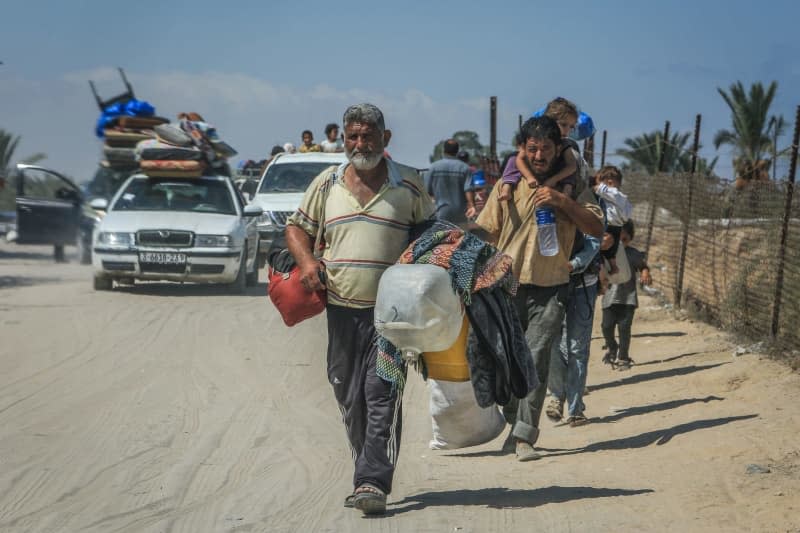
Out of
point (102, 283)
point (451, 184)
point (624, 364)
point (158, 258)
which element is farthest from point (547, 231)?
point (102, 283)

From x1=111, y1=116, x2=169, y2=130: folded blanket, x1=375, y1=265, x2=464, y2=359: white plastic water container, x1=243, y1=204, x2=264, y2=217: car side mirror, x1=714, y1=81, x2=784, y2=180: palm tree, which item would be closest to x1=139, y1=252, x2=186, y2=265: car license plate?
x1=243, y1=204, x2=264, y2=217: car side mirror

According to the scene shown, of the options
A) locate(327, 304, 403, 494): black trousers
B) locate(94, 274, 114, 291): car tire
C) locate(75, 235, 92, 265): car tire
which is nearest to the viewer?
locate(327, 304, 403, 494): black trousers

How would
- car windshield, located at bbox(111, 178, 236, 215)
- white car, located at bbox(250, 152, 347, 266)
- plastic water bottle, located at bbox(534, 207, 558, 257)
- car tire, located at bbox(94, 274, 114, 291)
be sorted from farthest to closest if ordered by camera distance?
white car, located at bbox(250, 152, 347, 266) < car windshield, located at bbox(111, 178, 236, 215) < car tire, located at bbox(94, 274, 114, 291) < plastic water bottle, located at bbox(534, 207, 558, 257)

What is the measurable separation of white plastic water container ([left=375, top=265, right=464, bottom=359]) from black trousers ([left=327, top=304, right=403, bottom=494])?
14.1 inches

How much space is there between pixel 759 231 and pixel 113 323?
7.17 metres

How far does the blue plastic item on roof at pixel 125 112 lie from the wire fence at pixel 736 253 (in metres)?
8.55

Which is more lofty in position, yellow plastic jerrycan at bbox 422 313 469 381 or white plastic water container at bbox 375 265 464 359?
white plastic water container at bbox 375 265 464 359

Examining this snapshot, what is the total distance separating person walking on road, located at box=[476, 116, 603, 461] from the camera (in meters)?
7.57

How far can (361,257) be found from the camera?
627 cm

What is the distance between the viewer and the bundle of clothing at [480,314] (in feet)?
20.1

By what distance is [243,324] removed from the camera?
14.0 metres

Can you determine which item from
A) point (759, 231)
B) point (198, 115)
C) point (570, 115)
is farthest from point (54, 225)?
point (570, 115)

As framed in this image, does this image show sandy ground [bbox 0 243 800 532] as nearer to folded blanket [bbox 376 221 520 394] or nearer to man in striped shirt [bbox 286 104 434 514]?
man in striped shirt [bbox 286 104 434 514]

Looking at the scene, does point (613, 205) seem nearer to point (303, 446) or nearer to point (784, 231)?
point (784, 231)
